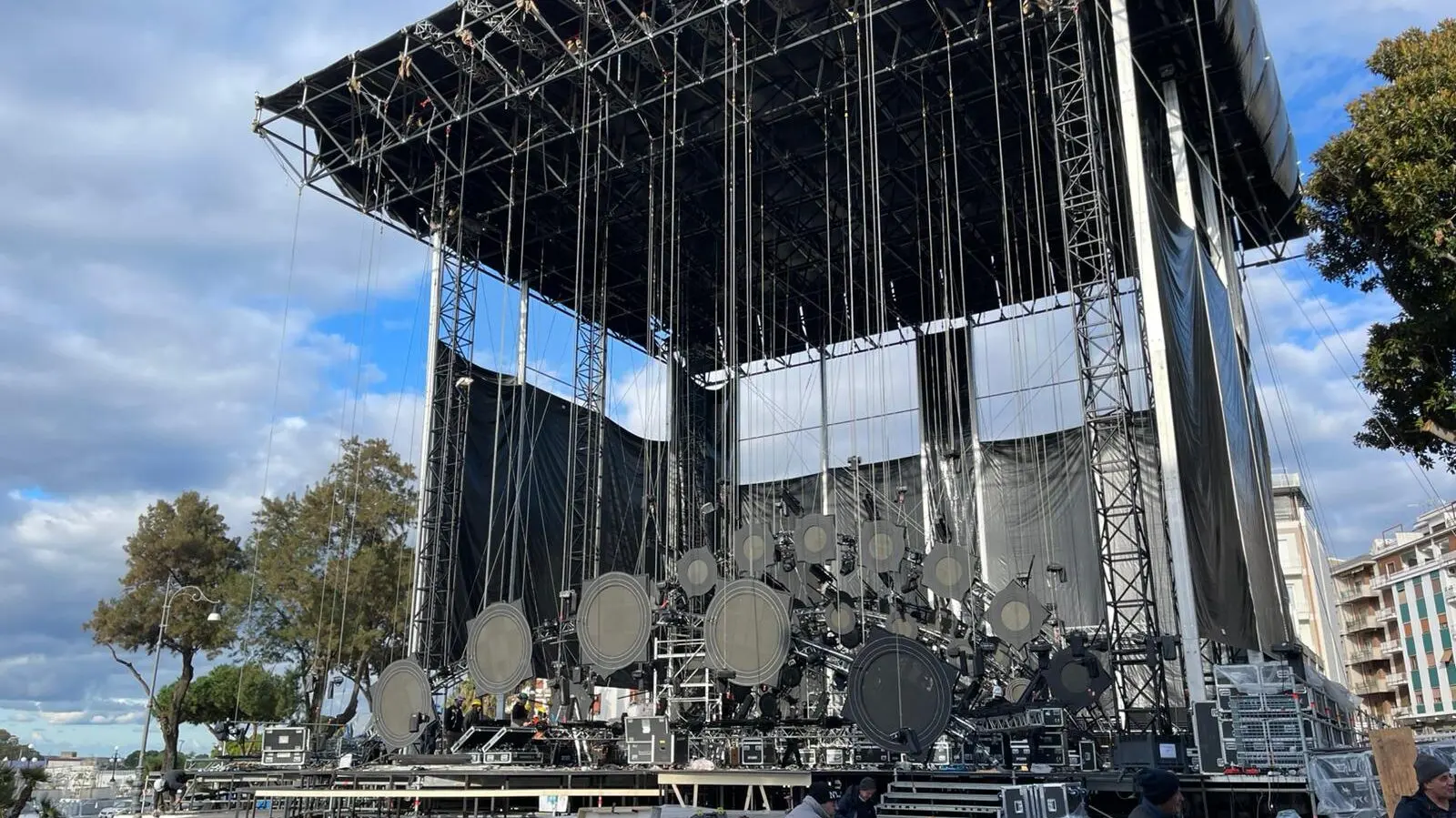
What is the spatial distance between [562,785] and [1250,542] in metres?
12.2

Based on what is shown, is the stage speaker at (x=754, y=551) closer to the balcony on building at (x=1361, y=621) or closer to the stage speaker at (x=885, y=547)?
the stage speaker at (x=885, y=547)

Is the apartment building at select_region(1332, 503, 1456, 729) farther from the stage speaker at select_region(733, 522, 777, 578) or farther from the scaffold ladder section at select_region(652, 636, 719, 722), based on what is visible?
the scaffold ladder section at select_region(652, 636, 719, 722)

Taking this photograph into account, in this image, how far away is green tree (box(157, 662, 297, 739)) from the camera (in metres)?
31.5

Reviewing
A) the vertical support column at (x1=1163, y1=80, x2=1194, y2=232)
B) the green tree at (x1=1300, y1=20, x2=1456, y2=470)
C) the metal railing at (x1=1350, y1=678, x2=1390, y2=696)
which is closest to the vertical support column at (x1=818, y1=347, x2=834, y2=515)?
the vertical support column at (x1=1163, y1=80, x2=1194, y2=232)

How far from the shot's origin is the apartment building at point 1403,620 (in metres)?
46.1

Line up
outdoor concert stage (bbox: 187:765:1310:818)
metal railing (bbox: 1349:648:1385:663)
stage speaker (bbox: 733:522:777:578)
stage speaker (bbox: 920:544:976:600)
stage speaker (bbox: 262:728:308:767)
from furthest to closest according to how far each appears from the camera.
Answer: metal railing (bbox: 1349:648:1385:663) < stage speaker (bbox: 920:544:976:600) < stage speaker (bbox: 733:522:777:578) < stage speaker (bbox: 262:728:308:767) < outdoor concert stage (bbox: 187:765:1310:818)

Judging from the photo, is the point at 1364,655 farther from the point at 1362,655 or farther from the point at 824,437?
the point at 824,437

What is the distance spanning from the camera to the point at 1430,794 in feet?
14.5

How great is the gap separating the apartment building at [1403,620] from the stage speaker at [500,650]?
3908 cm

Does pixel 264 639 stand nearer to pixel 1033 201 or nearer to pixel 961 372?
pixel 961 372

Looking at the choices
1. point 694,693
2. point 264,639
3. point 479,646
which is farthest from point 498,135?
point 264,639

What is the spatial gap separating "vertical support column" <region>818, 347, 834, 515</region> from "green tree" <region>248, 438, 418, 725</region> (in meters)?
11.5

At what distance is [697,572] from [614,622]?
71.6 inches

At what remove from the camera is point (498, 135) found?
23.5 meters
